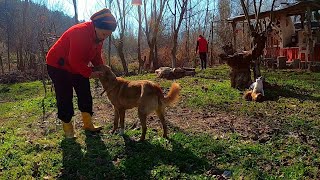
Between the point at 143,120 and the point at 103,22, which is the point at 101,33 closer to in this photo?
the point at 103,22

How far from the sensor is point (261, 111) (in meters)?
7.87

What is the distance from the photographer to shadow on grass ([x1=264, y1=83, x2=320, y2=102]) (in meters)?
9.34

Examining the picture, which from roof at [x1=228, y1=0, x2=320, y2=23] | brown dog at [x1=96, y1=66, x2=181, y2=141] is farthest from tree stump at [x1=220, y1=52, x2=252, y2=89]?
roof at [x1=228, y1=0, x2=320, y2=23]

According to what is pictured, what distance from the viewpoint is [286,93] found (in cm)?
1006

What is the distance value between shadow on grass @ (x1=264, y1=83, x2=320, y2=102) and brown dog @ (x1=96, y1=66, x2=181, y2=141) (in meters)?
4.71

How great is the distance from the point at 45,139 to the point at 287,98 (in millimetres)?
6447

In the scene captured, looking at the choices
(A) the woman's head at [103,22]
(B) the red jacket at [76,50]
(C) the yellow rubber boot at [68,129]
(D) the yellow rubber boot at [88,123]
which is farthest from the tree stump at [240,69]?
(C) the yellow rubber boot at [68,129]

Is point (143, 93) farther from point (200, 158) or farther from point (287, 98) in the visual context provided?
point (287, 98)

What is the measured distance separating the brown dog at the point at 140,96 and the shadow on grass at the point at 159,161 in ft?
1.25

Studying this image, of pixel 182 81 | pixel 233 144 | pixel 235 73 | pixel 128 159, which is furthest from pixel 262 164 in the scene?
pixel 182 81

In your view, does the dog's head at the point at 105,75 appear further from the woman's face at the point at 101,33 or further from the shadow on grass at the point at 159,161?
the shadow on grass at the point at 159,161

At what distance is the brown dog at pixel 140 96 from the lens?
533 cm

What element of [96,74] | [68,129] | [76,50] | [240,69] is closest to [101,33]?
[76,50]

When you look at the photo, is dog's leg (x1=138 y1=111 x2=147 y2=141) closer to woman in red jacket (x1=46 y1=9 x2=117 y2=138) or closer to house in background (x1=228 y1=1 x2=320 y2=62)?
Result: woman in red jacket (x1=46 y1=9 x2=117 y2=138)
